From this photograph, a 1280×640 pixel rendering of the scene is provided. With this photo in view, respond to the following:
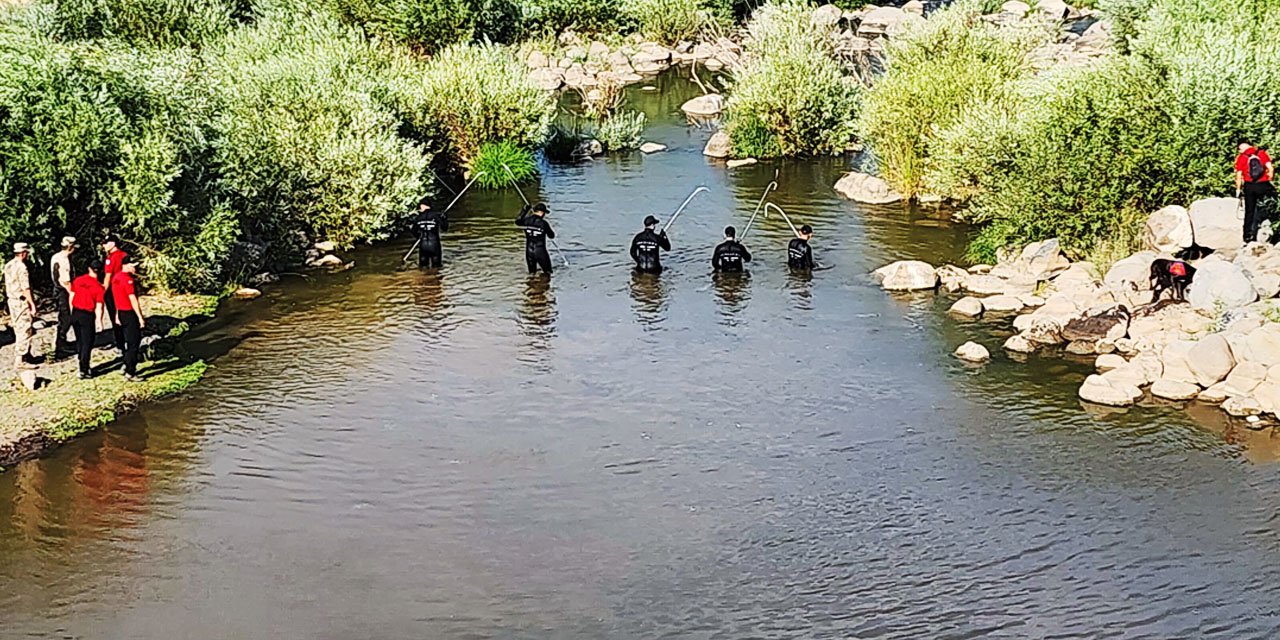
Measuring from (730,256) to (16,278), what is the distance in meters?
16.2

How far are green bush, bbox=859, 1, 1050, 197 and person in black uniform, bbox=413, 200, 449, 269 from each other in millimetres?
14654

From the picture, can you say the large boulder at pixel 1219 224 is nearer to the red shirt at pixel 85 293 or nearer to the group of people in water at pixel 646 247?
the group of people in water at pixel 646 247

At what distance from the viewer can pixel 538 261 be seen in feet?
109

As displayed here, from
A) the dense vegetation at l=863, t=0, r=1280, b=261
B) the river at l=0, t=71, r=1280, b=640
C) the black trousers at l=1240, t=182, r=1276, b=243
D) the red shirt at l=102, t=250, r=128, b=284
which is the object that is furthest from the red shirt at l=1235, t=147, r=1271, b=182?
the red shirt at l=102, t=250, r=128, b=284

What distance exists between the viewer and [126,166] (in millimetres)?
28703

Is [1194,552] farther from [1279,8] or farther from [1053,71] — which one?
[1279,8]

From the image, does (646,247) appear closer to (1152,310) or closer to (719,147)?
(1152,310)

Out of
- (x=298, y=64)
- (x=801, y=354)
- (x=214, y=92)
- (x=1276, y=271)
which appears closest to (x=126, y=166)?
(x=214, y=92)

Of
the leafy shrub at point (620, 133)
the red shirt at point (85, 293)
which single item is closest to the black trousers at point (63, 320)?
the red shirt at point (85, 293)

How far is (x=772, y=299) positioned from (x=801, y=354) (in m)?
4.06

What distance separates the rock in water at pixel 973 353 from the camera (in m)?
26.9

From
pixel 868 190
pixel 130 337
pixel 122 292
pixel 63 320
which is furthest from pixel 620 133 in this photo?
pixel 122 292

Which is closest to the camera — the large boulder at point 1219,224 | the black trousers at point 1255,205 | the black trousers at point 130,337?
the black trousers at point 130,337

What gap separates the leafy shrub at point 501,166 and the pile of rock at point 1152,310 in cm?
1565
